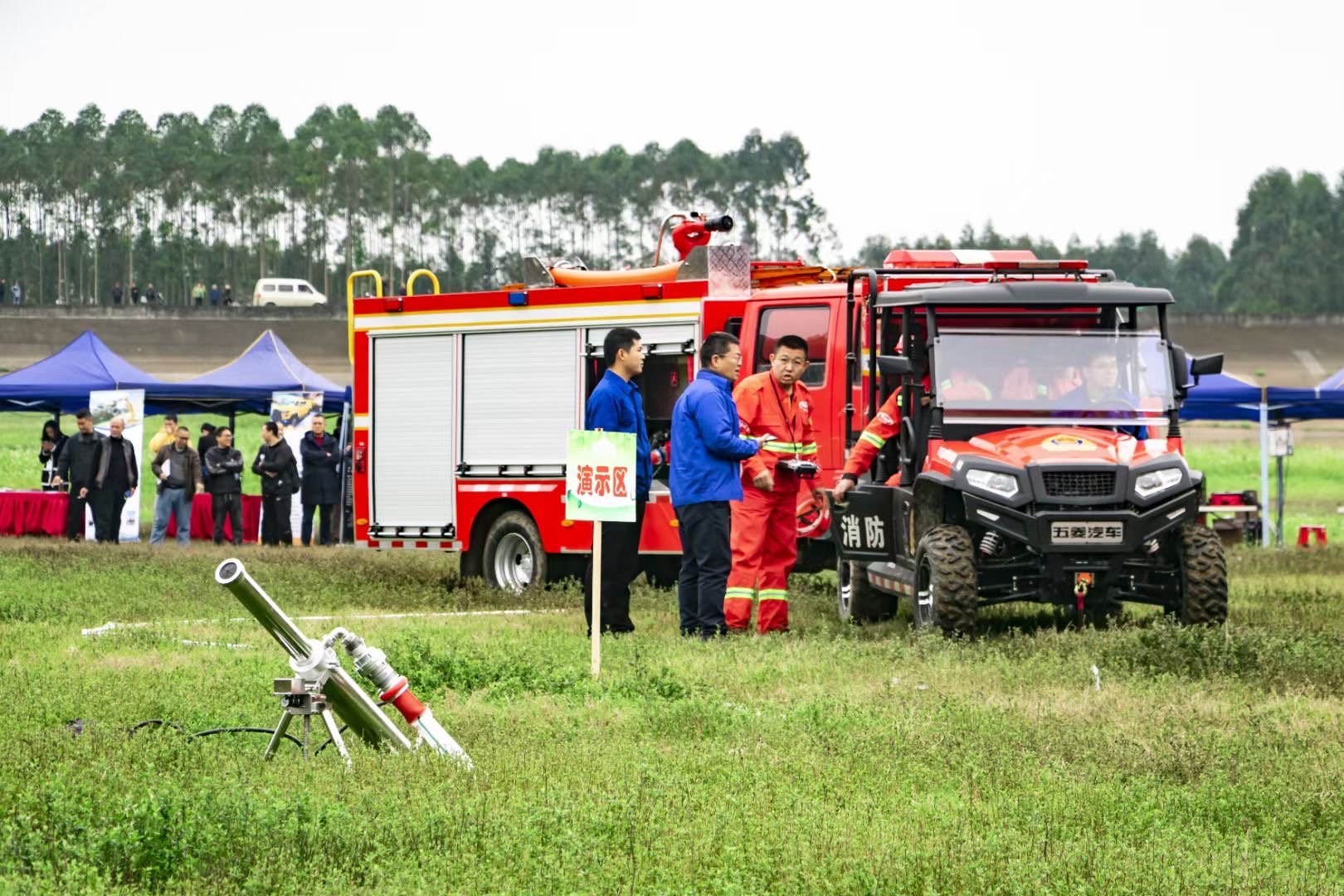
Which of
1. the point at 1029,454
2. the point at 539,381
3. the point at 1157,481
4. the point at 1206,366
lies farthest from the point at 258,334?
the point at 1157,481

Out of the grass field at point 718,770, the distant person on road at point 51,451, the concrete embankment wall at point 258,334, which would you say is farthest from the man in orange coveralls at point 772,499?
the concrete embankment wall at point 258,334

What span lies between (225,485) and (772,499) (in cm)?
1552

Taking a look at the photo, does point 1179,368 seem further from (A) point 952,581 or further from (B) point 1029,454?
(A) point 952,581

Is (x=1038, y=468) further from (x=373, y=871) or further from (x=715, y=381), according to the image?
(x=373, y=871)

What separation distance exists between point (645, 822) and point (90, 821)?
1.89 m

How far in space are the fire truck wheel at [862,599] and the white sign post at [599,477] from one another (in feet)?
12.5

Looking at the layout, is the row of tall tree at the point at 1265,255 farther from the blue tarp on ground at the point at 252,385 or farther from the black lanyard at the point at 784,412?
the black lanyard at the point at 784,412

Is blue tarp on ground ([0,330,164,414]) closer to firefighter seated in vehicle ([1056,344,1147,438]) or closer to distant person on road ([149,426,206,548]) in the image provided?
distant person on road ([149,426,206,548])

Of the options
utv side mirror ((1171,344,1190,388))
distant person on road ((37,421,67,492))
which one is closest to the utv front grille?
utv side mirror ((1171,344,1190,388))

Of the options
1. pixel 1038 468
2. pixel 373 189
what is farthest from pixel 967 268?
pixel 373 189

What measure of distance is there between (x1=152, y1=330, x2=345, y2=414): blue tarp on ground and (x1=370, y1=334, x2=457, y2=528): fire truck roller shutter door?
1094 centimetres

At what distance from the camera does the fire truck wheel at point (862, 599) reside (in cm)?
1457

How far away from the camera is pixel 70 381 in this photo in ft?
96.7

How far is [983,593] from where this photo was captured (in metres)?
12.5
